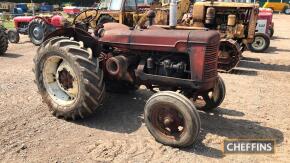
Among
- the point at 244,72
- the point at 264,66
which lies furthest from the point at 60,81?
the point at 264,66

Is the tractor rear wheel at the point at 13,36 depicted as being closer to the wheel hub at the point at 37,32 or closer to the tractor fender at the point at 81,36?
the wheel hub at the point at 37,32

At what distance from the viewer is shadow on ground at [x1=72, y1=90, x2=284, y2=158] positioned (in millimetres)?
5030

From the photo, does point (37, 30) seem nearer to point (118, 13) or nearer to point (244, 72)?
point (118, 13)

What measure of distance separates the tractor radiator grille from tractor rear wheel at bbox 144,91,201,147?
605mm

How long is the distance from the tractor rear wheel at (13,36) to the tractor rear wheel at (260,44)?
9662 mm

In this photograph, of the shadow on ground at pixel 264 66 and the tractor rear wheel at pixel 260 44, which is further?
the tractor rear wheel at pixel 260 44

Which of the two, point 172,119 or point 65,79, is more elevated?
point 65,79

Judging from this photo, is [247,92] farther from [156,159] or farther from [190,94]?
[156,159]

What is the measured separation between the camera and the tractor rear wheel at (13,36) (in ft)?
47.2

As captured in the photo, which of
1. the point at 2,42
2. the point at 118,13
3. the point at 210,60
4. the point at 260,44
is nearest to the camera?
the point at 210,60

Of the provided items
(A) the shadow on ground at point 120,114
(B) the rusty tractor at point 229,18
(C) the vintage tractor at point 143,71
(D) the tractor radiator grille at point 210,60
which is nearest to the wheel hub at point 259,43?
(B) the rusty tractor at point 229,18

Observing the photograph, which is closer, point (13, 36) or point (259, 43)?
point (259, 43)

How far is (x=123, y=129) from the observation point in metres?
5.25

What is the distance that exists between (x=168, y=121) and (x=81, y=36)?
7.31 feet
